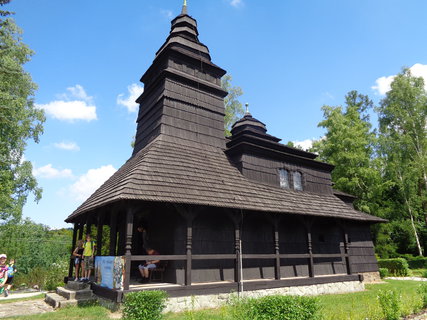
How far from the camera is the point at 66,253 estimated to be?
2386cm

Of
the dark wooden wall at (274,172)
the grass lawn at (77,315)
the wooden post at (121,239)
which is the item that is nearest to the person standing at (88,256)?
the wooden post at (121,239)

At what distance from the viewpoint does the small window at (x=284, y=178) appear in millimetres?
14625

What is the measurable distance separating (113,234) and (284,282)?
22.3ft

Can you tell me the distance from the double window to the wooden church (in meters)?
0.05

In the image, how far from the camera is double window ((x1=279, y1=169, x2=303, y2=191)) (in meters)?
14.7

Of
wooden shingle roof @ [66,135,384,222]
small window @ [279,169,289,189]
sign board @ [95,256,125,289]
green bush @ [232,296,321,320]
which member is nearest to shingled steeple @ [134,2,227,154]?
wooden shingle roof @ [66,135,384,222]

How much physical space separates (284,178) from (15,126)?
1696 centimetres

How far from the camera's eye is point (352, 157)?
2672cm

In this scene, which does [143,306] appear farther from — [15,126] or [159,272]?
[15,126]

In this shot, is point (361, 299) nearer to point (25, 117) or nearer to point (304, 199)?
point (304, 199)

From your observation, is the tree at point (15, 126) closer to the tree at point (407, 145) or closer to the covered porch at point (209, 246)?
the covered porch at point (209, 246)

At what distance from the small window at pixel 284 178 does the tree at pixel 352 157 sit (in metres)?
13.5

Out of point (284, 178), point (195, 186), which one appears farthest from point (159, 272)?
point (284, 178)

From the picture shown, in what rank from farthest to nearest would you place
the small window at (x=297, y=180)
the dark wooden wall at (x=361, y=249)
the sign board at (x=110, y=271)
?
the dark wooden wall at (x=361, y=249) → the small window at (x=297, y=180) → the sign board at (x=110, y=271)
